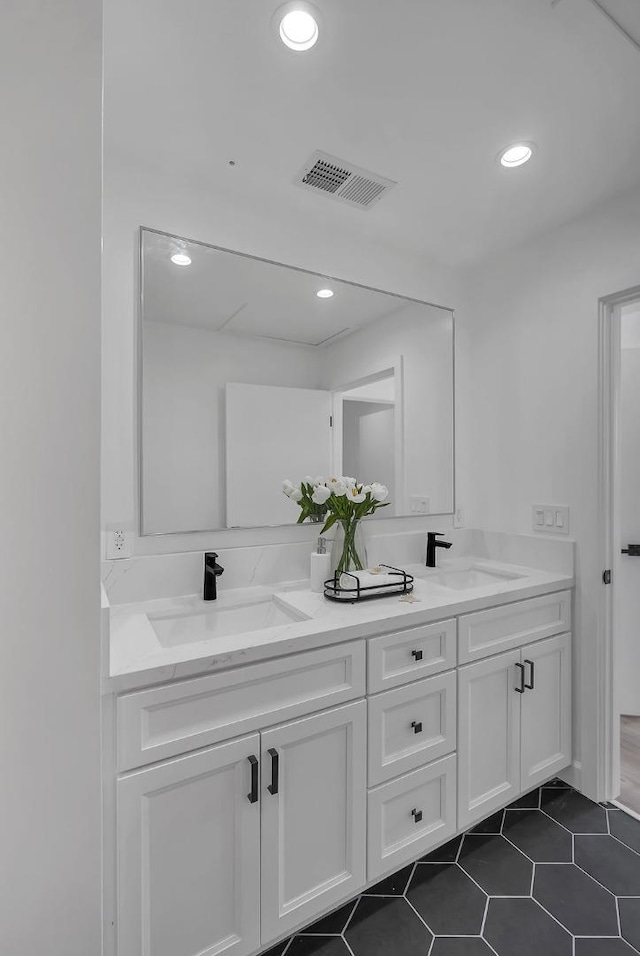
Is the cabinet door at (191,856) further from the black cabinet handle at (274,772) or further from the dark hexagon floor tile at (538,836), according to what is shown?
the dark hexagon floor tile at (538,836)

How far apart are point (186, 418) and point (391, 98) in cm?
115

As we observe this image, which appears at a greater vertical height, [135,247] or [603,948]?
[135,247]

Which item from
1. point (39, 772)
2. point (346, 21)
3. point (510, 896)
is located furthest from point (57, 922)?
point (346, 21)

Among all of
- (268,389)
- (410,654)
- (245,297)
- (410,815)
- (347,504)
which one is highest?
(245,297)

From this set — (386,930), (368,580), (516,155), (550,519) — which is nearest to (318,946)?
(386,930)

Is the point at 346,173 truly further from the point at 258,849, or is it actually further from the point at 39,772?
the point at 258,849

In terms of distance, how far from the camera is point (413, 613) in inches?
58.6

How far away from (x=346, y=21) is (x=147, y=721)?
1709mm

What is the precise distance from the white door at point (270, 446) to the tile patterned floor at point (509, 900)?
1253 mm

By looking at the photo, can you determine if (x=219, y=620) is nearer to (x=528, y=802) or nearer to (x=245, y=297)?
(x=245, y=297)

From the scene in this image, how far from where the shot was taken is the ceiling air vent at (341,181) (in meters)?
1.65

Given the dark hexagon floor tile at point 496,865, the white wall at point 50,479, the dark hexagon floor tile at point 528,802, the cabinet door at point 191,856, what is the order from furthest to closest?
the dark hexagon floor tile at point 528,802
the dark hexagon floor tile at point 496,865
the cabinet door at point 191,856
the white wall at point 50,479

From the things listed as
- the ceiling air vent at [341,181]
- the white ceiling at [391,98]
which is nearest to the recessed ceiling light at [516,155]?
the white ceiling at [391,98]

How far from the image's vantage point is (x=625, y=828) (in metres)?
1.77
